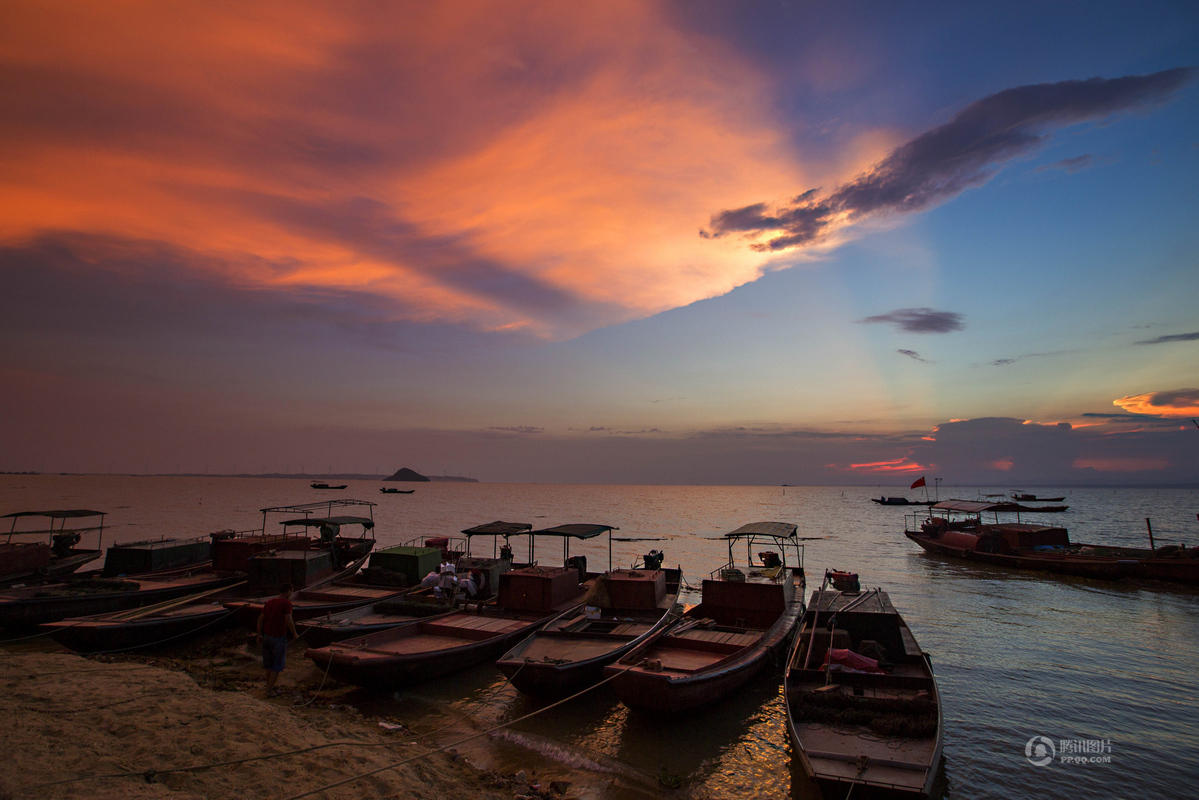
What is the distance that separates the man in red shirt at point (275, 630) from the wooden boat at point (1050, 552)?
42.9 metres

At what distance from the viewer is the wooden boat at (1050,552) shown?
107ft

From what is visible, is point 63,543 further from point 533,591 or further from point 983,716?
point 983,716

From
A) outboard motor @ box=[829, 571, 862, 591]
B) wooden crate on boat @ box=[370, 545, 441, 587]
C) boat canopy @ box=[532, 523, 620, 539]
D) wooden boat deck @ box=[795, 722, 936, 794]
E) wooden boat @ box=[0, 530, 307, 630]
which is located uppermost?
boat canopy @ box=[532, 523, 620, 539]

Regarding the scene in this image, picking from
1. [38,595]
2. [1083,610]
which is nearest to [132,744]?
[38,595]

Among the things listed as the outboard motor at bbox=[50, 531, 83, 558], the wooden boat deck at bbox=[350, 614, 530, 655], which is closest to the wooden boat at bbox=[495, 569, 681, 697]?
the wooden boat deck at bbox=[350, 614, 530, 655]

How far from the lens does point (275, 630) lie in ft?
42.9

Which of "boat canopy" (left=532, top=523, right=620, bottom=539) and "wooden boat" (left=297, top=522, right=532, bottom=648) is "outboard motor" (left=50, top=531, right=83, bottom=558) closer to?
"wooden boat" (left=297, top=522, right=532, bottom=648)

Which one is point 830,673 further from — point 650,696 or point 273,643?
point 273,643

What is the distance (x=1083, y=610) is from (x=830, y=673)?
25.3 m

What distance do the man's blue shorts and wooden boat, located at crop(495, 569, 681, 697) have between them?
206 inches

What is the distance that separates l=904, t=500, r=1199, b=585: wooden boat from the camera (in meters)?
32.7

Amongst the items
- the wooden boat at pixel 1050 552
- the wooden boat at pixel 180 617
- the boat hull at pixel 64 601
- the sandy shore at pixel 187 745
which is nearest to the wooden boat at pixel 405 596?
the wooden boat at pixel 180 617

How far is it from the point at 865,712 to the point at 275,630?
13.0 meters

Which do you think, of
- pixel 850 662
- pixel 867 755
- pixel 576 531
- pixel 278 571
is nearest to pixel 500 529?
pixel 576 531
